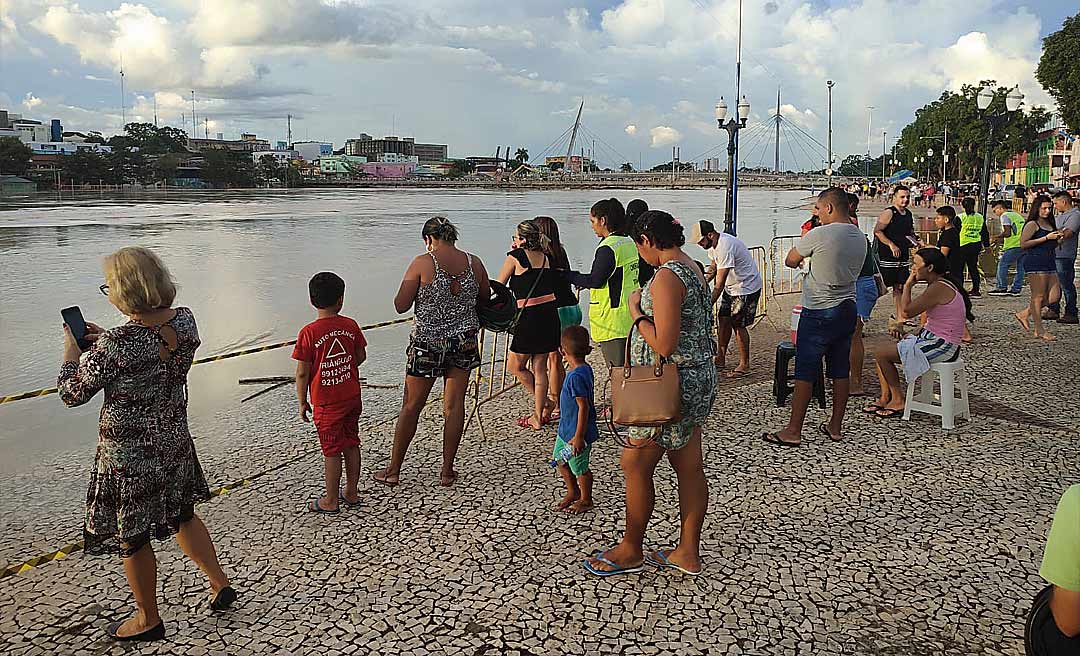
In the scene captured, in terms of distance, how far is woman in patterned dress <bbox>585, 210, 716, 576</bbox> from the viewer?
3453 millimetres

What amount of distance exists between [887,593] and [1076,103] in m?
33.1

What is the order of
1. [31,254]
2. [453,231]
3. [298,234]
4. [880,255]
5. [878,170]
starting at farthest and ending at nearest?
[878,170] → [298,234] → [31,254] → [880,255] → [453,231]

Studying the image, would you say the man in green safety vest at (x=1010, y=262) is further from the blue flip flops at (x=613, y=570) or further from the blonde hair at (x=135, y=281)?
the blonde hair at (x=135, y=281)

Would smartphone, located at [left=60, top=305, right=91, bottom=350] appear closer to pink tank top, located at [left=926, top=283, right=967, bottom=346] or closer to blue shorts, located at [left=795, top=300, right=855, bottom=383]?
blue shorts, located at [left=795, top=300, right=855, bottom=383]

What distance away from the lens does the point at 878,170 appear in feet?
596

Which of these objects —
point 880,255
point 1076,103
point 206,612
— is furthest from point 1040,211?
point 1076,103

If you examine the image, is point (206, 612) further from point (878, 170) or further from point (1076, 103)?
point (878, 170)

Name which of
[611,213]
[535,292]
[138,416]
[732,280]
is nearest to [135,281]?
[138,416]

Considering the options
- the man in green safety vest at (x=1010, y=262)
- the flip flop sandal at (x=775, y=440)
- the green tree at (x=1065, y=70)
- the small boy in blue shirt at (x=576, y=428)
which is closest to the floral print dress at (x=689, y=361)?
the small boy in blue shirt at (x=576, y=428)

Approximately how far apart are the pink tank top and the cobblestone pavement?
68 cm

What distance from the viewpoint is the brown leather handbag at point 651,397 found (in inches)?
138

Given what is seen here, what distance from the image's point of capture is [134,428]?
316 centimetres

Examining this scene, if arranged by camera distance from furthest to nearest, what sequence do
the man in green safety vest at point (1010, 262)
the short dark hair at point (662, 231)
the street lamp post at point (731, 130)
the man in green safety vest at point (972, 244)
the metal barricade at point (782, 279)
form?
the street lamp post at point (731, 130) < the metal barricade at point (782, 279) < the man in green safety vest at point (972, 244) < the man in green safety vest at point (1010, 262) < the short dark hair at point (662, 231)

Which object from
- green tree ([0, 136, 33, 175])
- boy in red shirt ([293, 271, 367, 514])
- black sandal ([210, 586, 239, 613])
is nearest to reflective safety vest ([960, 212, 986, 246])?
boy in red shirt ([293, 271, 367, 514])
